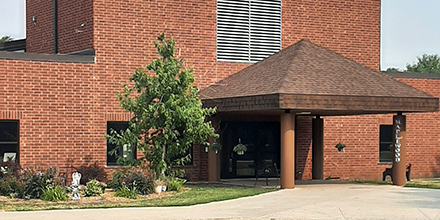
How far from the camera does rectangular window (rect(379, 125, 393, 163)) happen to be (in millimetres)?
30281

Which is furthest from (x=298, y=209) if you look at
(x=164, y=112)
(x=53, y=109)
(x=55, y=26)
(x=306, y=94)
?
(x=55, y=26)

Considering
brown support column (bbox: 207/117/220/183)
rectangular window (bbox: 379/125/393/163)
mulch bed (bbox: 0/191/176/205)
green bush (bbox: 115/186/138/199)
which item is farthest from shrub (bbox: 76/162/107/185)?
rectangular window (bbox: 379/125/393/163)

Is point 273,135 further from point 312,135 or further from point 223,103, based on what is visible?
point 223,103

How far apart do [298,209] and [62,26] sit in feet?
44.6

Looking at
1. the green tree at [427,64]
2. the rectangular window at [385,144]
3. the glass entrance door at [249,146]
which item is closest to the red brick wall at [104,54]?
the glass entrance door at [249,146]

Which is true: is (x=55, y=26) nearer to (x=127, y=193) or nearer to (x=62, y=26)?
(x=62, y=26)

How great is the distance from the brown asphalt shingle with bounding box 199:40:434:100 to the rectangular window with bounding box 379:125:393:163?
17.3 ft

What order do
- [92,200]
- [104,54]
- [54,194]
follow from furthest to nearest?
[104,54], [92,200], [54,194]

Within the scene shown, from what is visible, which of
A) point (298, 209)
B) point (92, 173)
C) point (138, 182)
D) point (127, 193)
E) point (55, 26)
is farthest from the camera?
point (55, 26)

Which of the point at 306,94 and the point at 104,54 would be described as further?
the point at 104,54

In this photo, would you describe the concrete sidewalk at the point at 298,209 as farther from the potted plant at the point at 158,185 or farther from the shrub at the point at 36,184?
the shrub at the point at 36,184

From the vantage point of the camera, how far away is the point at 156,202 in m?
19.5

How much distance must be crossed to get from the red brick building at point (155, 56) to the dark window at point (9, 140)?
0.04 metres

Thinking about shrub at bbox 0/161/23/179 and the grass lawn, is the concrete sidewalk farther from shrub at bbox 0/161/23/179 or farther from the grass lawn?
shrub at bbox 0/161/23/179
